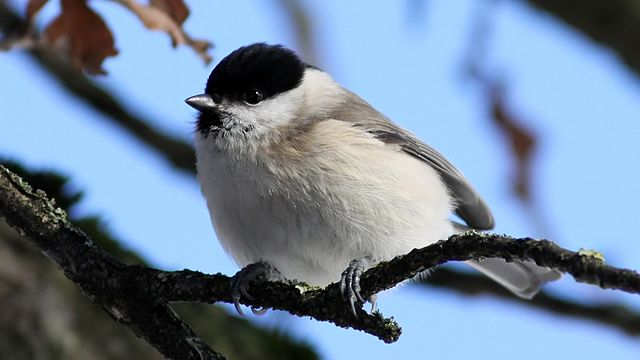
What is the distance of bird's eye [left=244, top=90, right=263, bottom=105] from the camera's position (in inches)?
126

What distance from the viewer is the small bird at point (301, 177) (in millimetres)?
2775

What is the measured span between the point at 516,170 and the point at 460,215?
43cm

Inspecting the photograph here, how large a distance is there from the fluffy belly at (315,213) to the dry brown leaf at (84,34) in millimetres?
638

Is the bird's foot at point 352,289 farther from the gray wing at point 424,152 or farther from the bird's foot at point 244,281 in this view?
the gray wing at point 424,152

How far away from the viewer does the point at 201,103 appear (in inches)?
121

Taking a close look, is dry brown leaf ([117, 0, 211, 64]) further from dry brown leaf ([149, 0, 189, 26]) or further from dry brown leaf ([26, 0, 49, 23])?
dry brown leaf ([26, 0, 49, 23])

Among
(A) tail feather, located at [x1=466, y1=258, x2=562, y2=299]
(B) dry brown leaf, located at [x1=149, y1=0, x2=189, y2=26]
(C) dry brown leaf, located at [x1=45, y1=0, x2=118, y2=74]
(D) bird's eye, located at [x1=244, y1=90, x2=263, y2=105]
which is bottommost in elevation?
(C) dry brown leaf, located at [x1=45, y1=0, x2=118, y2=74]

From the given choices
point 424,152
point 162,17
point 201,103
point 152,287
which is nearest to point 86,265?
point 152,287

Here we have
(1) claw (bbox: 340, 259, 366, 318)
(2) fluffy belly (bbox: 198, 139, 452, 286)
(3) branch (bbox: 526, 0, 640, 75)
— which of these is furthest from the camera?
(3) branch (bbox: 526, 0, 640, 75)

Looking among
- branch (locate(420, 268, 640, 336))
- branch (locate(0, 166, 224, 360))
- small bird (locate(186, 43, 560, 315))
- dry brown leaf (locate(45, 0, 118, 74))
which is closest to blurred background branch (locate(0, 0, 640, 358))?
branch (locate(420, 268, 640, 336))

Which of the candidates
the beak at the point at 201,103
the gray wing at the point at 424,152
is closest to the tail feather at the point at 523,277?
the gray wing at the point at 424,152

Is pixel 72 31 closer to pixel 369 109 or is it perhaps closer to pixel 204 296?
pixel 204 296

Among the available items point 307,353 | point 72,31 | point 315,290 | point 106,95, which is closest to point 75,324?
point 307,353

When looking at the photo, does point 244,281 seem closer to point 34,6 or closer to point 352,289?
point 352,289
